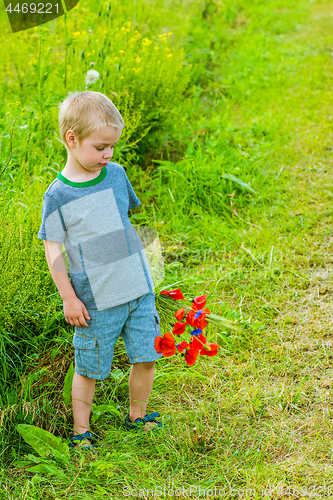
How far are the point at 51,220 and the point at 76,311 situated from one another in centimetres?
35

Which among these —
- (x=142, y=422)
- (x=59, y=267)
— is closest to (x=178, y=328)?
(x=142, y=422)

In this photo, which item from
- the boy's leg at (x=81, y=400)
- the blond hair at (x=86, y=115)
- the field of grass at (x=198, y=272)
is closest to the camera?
the blond hair at (x=86, y=115)

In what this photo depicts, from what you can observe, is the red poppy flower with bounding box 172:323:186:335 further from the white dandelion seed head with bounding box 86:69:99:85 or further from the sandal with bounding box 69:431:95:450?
the white dandelion seed head with bounding box 86:69:99:85

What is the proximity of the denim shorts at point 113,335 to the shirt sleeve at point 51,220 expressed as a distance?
32 centimetres

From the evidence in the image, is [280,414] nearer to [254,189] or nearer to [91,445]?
[91,445]

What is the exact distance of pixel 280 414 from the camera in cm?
198

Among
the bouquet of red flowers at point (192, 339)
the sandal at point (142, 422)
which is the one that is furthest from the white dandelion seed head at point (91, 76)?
the sandal at point (142, 422)

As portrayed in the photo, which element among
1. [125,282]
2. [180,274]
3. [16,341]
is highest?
[125,282]

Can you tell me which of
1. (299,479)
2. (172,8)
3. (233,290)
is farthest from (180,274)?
(172,8)

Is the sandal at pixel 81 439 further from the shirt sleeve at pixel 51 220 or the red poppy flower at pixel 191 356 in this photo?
the shirt sleeve at pixel 51 220

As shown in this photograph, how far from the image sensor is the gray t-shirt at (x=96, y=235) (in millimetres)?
1677

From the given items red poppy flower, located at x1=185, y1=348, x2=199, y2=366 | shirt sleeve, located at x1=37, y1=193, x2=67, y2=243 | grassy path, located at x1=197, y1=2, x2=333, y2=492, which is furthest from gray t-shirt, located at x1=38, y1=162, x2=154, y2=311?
grassy path, located at x1=197, y1=2, x2=333, y2=492

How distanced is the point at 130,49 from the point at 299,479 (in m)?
3.44

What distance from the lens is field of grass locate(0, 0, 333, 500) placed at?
1.74 meters
